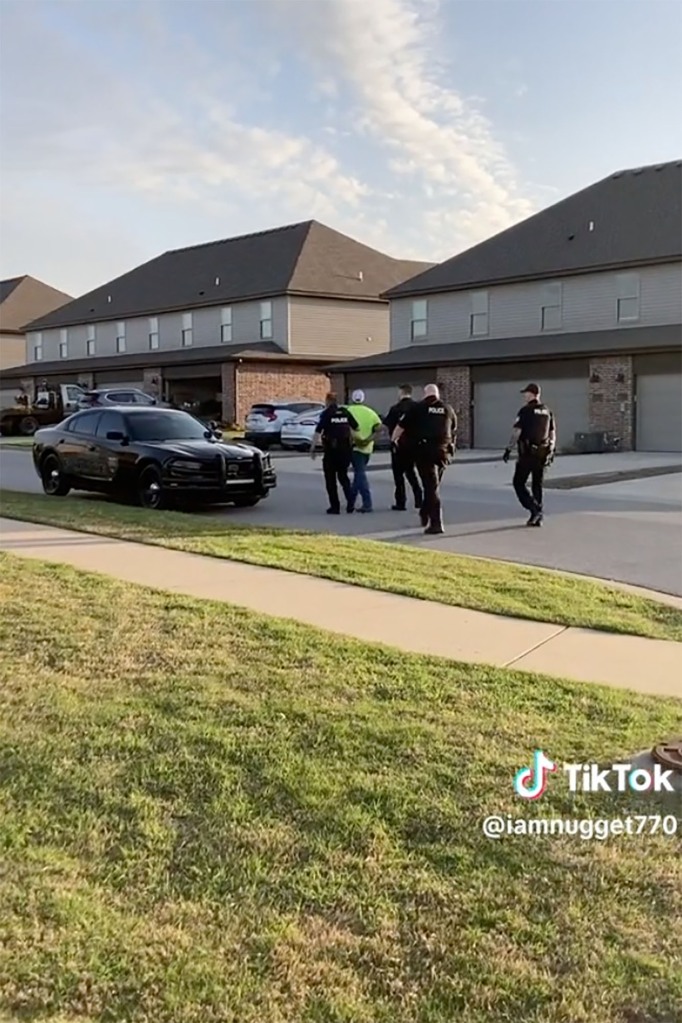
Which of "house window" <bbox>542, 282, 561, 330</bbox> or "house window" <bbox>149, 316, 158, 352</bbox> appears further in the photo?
"house window" <bbox>149, 316, 158, 352</bbox>

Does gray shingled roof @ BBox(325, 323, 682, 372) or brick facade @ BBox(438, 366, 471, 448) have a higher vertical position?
gray shingled roof @ BBox(325, 323, 682, 372)

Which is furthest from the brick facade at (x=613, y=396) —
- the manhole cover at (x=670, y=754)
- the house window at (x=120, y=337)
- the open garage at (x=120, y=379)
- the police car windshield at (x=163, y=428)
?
the house window at (x=120, y=337)

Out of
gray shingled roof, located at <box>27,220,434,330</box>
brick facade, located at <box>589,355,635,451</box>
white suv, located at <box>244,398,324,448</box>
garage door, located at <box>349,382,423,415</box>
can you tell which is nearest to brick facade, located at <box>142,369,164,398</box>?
gray shingled roof, located at <box>27,220,434,330</box>

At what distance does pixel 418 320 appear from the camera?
37000mm

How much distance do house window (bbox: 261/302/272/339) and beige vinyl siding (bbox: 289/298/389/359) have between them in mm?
1082

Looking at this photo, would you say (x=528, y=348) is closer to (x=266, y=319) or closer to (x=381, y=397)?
(x=381, y=397)

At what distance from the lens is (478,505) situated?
14961 mm

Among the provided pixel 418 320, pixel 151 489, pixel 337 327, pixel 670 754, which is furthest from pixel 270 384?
pixel 670 754

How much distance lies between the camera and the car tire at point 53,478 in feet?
52.5

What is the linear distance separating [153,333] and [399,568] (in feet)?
129

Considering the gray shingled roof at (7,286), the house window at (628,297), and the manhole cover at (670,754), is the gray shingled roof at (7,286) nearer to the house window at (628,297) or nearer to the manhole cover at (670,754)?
the house window at (628,297)

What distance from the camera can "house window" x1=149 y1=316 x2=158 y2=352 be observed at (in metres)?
46.3

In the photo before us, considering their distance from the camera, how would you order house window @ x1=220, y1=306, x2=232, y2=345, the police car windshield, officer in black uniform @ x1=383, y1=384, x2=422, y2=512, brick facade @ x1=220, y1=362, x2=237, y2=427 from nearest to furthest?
officer in black uniform @ x1=383, y1=384, x2=422, y2=512
the police car windshield
brick facade @ x1=220, y1=362, x2=237, y2=427
house window @ x1=220, y1=306, x2=232, y2=345

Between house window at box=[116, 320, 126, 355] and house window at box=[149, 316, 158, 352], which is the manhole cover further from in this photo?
house window at box=[116, 320, 126, 355]
